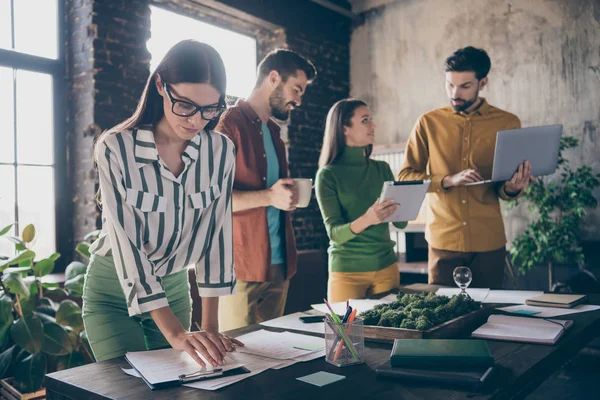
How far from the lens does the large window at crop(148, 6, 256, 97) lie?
412 centimetres

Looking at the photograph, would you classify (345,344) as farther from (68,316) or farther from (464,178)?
(68,316)

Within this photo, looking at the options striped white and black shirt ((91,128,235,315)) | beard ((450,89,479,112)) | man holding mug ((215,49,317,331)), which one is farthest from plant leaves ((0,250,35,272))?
beard ((450,89,479,112))

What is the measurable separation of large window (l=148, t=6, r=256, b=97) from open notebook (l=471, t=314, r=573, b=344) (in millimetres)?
3158

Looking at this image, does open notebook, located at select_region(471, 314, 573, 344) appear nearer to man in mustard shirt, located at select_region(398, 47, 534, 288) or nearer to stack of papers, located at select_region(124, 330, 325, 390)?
stack of papers, located at select_region(124, 330, 325, 390)

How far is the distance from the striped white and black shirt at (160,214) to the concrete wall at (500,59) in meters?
3.72

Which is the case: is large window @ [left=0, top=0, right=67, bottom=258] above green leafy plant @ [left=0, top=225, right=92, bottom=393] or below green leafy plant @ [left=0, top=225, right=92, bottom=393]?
above

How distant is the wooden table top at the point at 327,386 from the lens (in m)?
1.01

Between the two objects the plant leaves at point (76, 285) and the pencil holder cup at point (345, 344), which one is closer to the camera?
the pencil holder cup at point (345, 344)

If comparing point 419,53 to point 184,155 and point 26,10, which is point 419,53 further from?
point 184,155

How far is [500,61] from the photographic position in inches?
184

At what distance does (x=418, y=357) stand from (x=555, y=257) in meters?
3.34

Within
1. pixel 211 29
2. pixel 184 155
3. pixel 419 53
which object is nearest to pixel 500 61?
pixel 419 53

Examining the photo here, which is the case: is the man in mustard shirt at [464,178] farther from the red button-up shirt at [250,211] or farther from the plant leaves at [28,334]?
the plant leaves at [28,334]

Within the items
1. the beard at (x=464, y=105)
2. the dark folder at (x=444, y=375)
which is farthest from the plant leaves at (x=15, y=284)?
the beard at (x=464, y=105)
